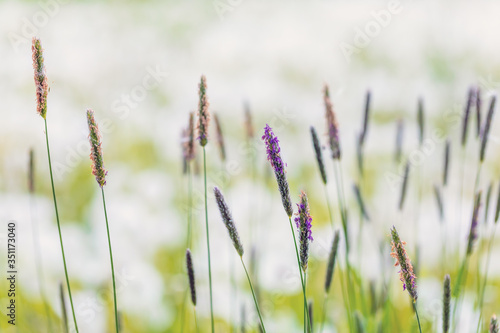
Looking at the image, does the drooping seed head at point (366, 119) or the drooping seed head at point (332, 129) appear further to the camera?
the drooping seed head at point (366, 119)

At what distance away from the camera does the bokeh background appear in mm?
1579

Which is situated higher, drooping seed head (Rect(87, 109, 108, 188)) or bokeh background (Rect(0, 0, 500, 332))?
bokeh background (Rect(0, 0, 500, 332))

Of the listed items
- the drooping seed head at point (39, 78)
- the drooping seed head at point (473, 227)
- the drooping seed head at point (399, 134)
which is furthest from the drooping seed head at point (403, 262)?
the drooping seed head at point (399, 134)

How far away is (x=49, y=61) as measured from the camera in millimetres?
2830

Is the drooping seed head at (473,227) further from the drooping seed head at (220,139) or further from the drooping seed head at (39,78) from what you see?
the drooping seed head at (39,78)

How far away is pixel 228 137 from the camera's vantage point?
251 cm

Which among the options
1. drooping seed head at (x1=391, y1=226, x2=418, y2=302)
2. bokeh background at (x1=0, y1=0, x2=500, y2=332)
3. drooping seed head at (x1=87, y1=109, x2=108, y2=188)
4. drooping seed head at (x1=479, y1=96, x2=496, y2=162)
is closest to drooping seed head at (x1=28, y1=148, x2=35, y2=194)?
bokeh background at (x1=0, y1=0, x2=500, y2=332)

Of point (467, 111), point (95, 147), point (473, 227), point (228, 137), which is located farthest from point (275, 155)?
point (228, 137)

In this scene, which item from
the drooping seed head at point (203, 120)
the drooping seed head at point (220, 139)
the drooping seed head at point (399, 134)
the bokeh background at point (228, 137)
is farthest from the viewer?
the bokeh background at point (228, 137)

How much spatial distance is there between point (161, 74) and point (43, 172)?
673mm

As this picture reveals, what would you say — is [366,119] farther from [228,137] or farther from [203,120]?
[228,137]

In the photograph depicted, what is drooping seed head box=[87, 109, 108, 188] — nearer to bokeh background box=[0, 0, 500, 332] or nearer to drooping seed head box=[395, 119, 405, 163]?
bokeh background box=[0, 0, 500, 332]

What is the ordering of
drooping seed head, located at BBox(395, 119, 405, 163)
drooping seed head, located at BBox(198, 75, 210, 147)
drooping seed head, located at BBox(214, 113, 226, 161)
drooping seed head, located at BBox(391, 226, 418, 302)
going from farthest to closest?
drooping seed head, located at BBox(395, 119, 405, 163), drooping seed head, located at BBox(214, 113, 226, 161), drooping seed head, located at BBox(198, 75, 210, 147), drooping seed head, located at BBox(391, 226, 418, 302)

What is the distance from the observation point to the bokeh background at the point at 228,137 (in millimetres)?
1579
